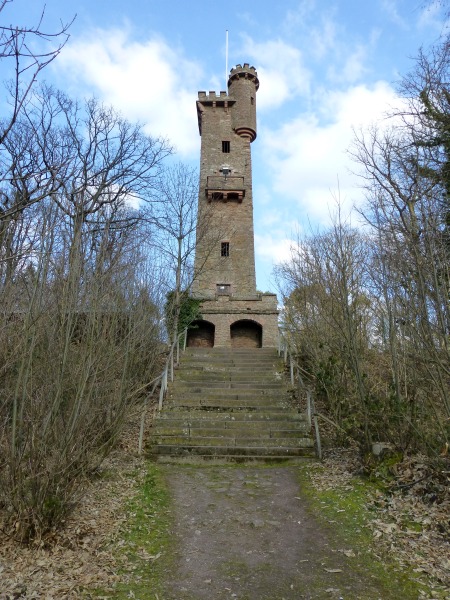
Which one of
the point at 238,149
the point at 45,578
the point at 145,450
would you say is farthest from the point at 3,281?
the point at 238,149

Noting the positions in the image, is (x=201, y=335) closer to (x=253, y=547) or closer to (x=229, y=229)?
(x=229, y=229)

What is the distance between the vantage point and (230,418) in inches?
399

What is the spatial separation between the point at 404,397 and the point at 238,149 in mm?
21249

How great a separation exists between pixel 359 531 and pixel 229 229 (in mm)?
19513

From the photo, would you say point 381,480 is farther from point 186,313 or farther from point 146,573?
point 186,313

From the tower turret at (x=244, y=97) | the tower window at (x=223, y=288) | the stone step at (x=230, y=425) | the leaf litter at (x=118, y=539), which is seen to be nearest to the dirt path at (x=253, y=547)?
the leaf litter at (x=118, y=539)

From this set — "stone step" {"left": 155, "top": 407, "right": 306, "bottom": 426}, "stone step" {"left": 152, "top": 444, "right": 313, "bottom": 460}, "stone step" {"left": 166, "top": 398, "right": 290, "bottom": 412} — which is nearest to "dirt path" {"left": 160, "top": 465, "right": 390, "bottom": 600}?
"stone step" {"left": 152, "top": 444, "right": 313, "bottom": 460}

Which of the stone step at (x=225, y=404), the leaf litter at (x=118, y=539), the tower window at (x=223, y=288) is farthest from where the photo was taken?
the tower window at (x=223, y=288)

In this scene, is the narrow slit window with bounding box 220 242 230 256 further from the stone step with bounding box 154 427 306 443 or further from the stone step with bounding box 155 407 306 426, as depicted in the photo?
the stone step with bounding box 154 427 306 443

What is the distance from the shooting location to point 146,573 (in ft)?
15.6

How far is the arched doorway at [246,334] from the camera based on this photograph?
70.3ft

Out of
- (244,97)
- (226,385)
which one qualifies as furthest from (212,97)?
(226,385)

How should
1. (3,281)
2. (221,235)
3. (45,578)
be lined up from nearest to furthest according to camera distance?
(45,578)
(3,281)
(221,235)

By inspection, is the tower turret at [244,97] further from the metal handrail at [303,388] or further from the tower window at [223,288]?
the metal handrail at [303,388]
